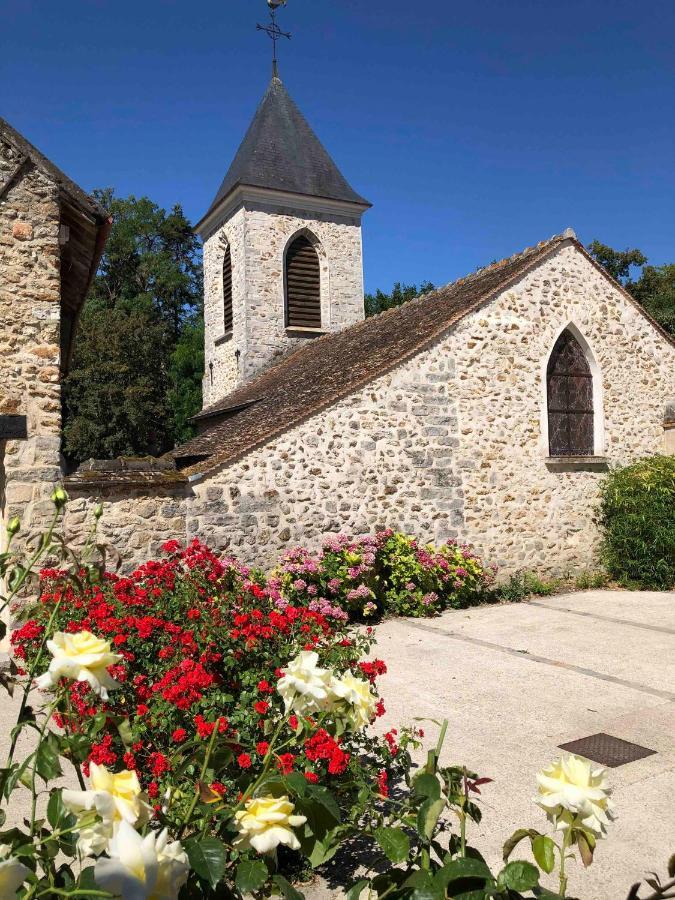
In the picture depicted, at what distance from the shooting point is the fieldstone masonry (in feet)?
27.2

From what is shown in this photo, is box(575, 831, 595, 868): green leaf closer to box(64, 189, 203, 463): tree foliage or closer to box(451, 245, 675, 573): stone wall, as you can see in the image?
box(451, 245, 675, 573): stone wall

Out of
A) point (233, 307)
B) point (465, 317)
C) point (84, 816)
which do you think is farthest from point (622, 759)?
point (233, 307)

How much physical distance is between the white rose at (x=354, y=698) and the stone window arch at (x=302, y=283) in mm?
16604

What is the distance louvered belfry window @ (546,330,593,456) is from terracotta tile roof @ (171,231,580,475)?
1528mm

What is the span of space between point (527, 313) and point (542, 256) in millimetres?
916

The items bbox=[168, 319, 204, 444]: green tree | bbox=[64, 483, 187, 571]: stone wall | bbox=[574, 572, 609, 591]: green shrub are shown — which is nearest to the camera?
bbox=[64, 483, 187, 571]: stone wall

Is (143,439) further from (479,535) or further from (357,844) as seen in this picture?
(357,844)

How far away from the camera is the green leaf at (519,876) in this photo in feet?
4.60

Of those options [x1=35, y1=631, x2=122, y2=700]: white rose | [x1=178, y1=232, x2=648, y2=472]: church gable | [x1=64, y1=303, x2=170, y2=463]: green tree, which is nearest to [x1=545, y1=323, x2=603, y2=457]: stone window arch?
[x1=178, y1=232, x2=648, y2=472]: church gable

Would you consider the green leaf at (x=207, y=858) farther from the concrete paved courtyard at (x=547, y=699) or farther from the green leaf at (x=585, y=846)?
the concrete paved courtyard at (x=547, y=699)

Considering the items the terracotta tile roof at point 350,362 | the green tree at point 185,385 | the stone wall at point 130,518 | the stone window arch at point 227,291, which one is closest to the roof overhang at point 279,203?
the stone window arch at point 227,291

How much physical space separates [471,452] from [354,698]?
8294 mm

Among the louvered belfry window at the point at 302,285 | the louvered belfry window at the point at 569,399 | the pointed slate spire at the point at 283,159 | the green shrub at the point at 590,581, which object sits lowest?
the green shrub at the point at 590,581

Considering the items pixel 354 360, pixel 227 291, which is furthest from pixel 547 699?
pixel 227 291
